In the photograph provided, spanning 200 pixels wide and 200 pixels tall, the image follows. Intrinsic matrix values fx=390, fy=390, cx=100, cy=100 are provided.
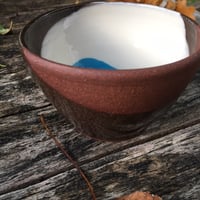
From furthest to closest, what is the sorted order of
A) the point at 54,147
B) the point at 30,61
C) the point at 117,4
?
the point at 117,4
the point at 54,147
the point at 30,61

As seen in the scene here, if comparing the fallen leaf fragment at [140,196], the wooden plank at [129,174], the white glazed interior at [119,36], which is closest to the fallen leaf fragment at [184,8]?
the white glazed interior at [119,36]

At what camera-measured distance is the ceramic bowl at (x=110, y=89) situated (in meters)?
0.59

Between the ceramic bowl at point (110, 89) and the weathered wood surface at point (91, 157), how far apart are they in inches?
1.9


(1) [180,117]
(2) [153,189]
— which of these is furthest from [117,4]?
(2) [153,189]

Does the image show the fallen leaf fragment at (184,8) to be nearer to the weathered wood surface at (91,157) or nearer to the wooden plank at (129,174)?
the weathered wood surface at (91,157)

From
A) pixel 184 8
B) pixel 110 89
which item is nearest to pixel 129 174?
pixel 110 89

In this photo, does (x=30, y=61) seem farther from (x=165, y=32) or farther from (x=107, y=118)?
(x=165, y=32)

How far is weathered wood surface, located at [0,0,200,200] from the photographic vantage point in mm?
659

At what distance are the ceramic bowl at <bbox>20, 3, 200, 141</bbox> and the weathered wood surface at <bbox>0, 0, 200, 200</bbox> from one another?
5 cm

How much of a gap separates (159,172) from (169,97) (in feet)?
0.46

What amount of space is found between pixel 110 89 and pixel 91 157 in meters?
0.18

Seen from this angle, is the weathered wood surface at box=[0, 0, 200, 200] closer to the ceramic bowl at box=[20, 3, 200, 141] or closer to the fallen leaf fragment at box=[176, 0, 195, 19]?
the ceramic bowl at box=[20, 3, 200, 141]

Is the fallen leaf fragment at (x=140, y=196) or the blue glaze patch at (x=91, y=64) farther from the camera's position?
the blue glaze patch at (x=91, y=64)

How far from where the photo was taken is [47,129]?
780 millimetres
